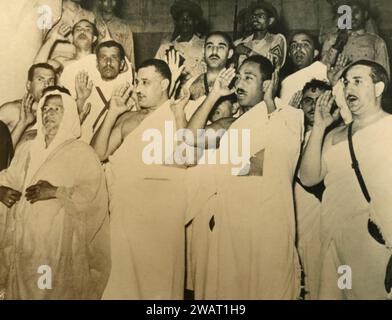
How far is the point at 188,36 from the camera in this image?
6.25 metres

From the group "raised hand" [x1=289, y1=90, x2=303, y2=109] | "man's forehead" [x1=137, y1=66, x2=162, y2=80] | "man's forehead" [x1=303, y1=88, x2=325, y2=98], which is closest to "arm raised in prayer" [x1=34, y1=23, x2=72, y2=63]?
"man's forehead" [x1=137, y1=66, x2=162, y2=80]

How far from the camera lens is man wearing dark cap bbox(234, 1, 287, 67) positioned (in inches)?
245

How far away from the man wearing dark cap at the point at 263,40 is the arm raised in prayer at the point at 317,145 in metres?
0.66

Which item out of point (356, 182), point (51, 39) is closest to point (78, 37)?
point (51, 39)

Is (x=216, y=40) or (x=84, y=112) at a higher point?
(x=216, y=40)

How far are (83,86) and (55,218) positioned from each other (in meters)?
1.52

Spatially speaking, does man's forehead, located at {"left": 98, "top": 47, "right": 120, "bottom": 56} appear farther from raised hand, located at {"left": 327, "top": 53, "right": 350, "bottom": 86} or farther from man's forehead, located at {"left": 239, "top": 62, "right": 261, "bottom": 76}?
raised hand, located at {"left": 327, "top": 53, "right": 350, "bottom": 86}

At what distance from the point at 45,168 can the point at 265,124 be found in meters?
2.52

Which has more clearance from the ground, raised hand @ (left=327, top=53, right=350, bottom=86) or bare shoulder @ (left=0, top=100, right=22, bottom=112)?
raised hand @ (left=327, top=53, right=350, bottom=86)

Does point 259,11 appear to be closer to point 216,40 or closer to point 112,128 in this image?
point 216,40

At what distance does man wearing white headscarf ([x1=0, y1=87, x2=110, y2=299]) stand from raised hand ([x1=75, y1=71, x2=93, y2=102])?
12cm

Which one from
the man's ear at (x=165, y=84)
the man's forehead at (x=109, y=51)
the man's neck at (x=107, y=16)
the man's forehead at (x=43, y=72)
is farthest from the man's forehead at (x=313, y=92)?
the man's forehead at (x=43, y=72)

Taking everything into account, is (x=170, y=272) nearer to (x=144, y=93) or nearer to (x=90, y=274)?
(x=90, y=274)
